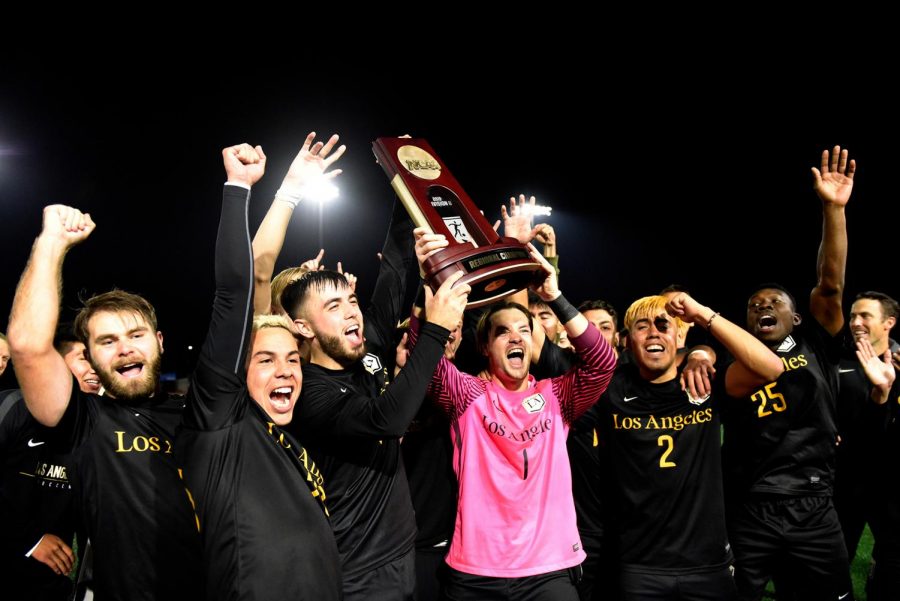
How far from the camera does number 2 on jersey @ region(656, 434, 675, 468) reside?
11.7 ft

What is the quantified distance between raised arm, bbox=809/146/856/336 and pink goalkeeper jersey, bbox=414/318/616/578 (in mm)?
1795

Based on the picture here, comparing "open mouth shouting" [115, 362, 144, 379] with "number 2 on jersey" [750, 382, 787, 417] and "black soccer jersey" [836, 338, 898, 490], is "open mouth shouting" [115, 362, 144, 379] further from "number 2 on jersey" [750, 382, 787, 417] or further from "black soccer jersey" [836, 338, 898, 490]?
"black soccer jersey" [836, 338, 898, 490]

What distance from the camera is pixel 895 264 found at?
18.3 metres

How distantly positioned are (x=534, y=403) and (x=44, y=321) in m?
2.29

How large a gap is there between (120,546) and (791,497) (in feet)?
12.8

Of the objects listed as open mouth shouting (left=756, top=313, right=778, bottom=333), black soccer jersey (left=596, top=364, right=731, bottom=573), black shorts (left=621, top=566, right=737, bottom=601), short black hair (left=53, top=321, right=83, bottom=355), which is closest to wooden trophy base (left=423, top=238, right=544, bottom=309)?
Answer: black soccer jersey (left=596, top=364, right=731, bottom=573)

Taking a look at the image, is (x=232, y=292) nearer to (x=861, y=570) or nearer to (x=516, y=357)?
(x=516, y=357)

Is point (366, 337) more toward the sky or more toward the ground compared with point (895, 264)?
more toward the ground

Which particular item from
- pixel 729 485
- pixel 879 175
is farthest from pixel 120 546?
pixel 879 175

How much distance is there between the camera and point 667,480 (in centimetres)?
354

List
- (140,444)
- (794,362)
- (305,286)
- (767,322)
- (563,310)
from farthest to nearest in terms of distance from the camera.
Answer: (767,322) → (794,362) → (305,286) → (563,310) → (140,444)

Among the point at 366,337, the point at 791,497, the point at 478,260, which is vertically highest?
the point at 478,260

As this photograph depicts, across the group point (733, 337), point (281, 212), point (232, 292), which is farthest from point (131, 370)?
point (733, 337)

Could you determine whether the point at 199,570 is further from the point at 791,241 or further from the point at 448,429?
the point at 791,241
